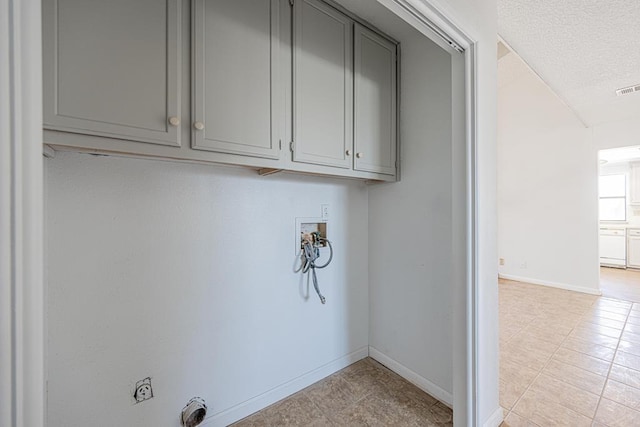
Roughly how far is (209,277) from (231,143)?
760mm

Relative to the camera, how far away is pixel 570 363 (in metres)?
2.07

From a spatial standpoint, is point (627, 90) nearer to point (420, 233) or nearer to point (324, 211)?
point (420, 233)

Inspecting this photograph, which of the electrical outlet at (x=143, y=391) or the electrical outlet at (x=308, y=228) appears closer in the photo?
the electrical outlet at (x=143, y=391)

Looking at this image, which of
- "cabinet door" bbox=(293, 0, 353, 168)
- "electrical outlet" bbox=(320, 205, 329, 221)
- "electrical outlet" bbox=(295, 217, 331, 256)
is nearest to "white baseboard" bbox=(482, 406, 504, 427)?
"electrical outlet" bbox=(295, 217, 331, 256)

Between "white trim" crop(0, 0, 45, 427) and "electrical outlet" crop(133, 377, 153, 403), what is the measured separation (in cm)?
111

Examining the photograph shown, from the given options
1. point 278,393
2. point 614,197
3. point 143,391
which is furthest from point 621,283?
point 143,391

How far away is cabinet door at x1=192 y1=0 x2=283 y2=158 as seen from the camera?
1.15m

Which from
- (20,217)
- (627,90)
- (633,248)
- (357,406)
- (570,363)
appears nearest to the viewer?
(20,217)

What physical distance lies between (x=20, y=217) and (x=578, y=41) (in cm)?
295

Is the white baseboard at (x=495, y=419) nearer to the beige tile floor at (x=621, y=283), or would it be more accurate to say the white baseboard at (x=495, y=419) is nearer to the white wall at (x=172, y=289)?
the white wall at (x=172, y=289)

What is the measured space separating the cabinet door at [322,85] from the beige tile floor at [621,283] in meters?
4.61

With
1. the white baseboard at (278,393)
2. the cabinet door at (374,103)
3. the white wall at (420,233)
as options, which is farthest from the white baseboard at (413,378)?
the cabinet door at (374,103)

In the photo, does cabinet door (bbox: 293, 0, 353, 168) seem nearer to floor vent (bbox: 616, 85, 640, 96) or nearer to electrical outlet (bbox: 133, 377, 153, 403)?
electrical outlet (bbox: 133, 377, 153, 403)

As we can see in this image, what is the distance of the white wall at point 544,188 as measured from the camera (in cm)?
374
